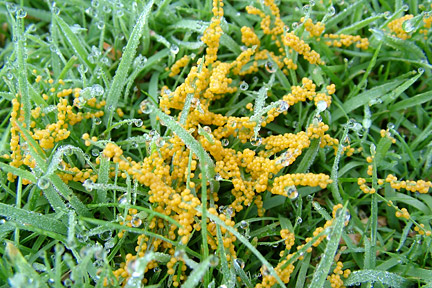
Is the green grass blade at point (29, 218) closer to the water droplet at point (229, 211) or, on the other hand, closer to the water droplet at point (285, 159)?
the water droplet at point (229, 211)

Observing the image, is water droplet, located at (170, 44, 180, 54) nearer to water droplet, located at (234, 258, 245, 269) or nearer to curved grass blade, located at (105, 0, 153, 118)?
curved grass blade, located at (105, 0, 153, 118)

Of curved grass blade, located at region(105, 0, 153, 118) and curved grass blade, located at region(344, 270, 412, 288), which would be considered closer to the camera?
curved grass blade, located at region(344, 270, 412, 288)

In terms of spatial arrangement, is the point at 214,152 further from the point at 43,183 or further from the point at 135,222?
the point at 43,183

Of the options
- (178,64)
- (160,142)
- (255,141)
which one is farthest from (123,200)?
(178,64)

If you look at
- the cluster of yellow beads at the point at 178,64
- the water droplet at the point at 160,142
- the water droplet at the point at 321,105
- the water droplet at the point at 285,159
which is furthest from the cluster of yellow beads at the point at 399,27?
the water droplet at the point at 160,142

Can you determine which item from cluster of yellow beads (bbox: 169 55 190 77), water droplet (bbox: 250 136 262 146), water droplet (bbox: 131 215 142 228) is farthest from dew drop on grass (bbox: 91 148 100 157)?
water droplet (bbox: 250 136 262 146)

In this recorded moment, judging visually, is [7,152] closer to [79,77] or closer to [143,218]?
[79,77]

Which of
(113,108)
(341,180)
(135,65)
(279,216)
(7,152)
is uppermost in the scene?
(135,65)

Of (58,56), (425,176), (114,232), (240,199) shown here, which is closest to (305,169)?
(240,199)
